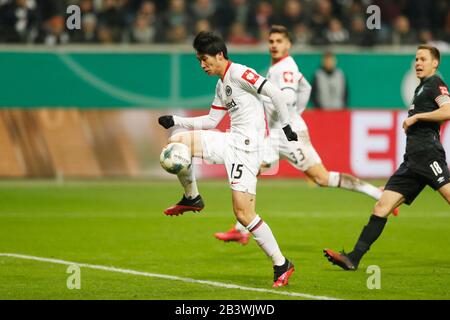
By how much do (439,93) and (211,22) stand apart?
42.2ft

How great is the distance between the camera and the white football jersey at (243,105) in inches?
368

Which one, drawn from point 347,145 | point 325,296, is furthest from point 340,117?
point 325,296

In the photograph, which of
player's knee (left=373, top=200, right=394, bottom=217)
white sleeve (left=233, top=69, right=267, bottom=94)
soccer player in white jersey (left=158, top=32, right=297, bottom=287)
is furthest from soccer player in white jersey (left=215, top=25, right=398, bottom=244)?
white sleeve (left=233, top=69, right=267, bottom=94)

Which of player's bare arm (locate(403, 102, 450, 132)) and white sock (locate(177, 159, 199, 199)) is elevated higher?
player's bare arm (locate(403, 102, 450, 132))

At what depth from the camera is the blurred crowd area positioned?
21.5 m

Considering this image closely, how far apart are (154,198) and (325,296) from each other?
8.55 m

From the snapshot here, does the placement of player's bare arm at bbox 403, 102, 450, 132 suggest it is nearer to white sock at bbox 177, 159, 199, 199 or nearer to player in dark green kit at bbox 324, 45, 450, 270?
player in dark green kit at bbox 324, 45, 450, 270

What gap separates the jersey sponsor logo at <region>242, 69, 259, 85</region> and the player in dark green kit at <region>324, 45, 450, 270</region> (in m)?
1.61

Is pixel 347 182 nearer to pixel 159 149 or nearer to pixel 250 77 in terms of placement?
pixel 250 77

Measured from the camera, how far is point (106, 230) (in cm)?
1336
